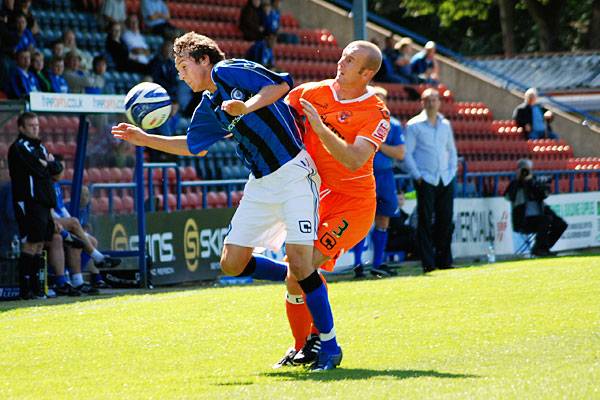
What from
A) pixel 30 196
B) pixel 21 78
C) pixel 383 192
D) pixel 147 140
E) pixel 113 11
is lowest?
pixel 383 192

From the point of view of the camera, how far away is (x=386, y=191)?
15.8 m

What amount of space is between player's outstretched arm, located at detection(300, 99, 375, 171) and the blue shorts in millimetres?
7906

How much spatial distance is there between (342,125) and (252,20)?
16126 millimetres

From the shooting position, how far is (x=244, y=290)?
13867mm

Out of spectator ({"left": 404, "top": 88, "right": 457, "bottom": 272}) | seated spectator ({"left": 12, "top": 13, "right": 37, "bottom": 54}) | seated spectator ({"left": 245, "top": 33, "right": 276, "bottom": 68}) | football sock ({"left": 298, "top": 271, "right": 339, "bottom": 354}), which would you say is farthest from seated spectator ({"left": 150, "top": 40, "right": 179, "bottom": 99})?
football sock ({"left": 298, "top": 271, "right": 339, "bottom": 354})

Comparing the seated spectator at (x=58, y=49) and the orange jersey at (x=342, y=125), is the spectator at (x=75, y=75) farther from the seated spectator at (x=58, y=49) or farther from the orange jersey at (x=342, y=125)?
the orange jersey at (x=342, y=125)

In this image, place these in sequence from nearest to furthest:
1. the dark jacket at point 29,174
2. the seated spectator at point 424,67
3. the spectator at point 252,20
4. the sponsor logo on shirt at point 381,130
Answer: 1. the sponsor logo on shirt at point 381,130
2. the dark jacket at point 29,174
3. the spectator at point 252,20
4. the seated spectator at point 424,67

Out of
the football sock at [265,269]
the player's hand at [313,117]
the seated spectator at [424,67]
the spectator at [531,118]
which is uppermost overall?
the seated spectator at [424,67]

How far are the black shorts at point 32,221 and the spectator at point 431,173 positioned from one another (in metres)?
4.94

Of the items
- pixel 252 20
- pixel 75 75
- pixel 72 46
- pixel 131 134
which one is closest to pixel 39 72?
pixel 75 75

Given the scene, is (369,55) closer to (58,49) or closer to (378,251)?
(378,251)

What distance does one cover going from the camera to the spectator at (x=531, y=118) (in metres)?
26.9

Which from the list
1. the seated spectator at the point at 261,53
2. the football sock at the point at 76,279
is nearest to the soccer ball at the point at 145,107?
the football sock at the point at 76,279

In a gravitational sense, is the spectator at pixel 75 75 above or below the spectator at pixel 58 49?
below
